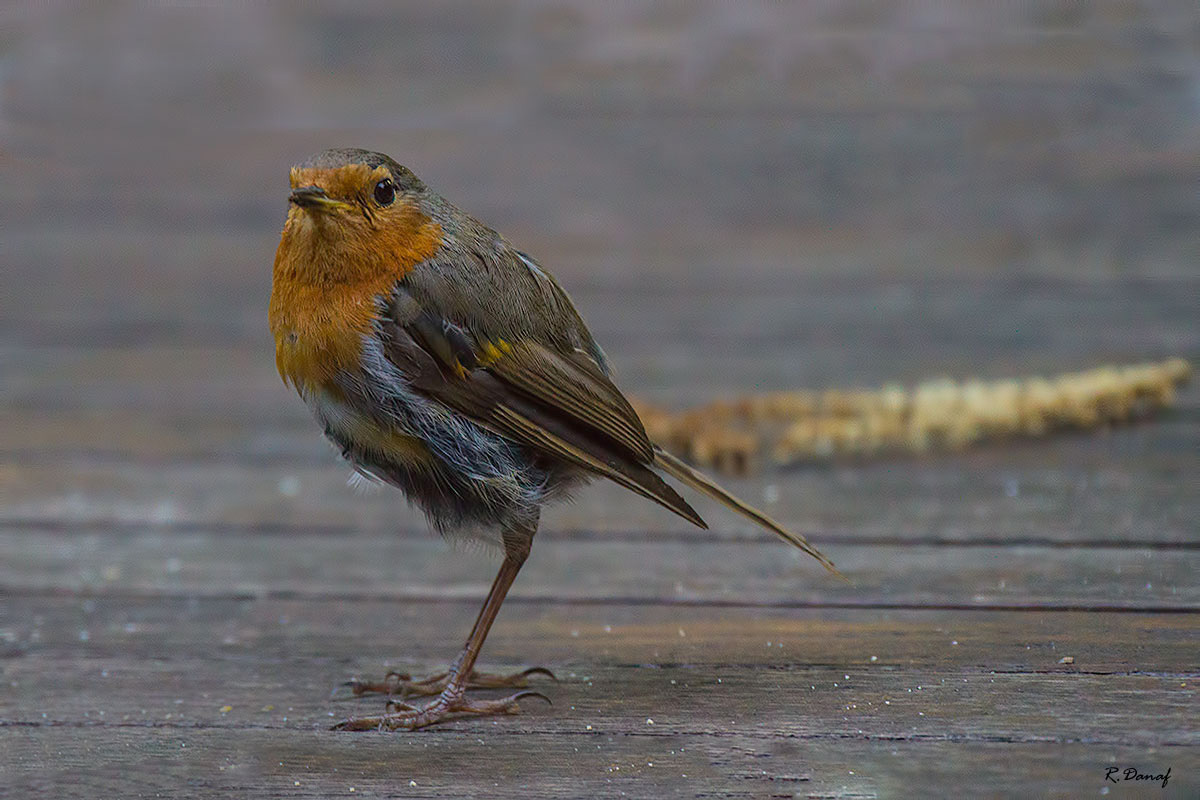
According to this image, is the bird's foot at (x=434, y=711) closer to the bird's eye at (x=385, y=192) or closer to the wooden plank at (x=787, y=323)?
the bird's eye at (x=385, y=192)

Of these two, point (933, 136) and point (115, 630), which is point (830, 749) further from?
point (933, 136)

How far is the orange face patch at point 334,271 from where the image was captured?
6.16 ft

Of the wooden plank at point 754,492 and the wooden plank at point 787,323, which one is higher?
the wooden plank at point 787,323

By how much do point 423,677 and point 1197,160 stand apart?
4.27 metres

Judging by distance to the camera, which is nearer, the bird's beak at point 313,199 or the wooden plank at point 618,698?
the wooden plank at point 618,698

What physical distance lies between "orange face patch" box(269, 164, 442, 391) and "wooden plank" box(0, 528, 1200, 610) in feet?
2.09

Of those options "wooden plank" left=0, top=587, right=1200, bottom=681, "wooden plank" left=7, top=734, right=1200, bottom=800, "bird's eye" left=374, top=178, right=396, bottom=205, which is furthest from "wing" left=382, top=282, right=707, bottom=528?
"wooden plank" left=7, top=734, right=1200, bottom=800

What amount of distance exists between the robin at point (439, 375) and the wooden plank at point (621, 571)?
0.39m

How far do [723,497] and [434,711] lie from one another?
0.53m

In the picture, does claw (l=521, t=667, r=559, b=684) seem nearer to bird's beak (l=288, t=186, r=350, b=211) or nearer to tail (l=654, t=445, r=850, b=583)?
tail (l=654, t=445, r=850, b=583)

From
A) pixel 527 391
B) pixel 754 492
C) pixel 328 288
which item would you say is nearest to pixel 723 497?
pixel 527 391
